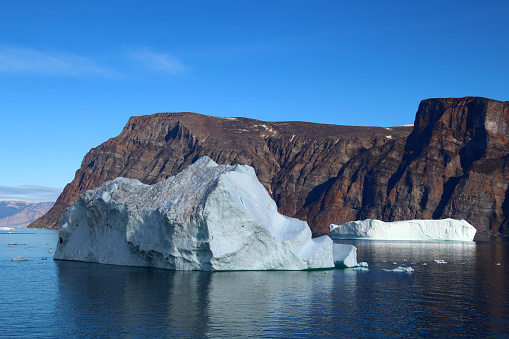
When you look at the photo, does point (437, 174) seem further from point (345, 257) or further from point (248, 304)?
point (248, 304)

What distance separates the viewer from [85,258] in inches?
1924

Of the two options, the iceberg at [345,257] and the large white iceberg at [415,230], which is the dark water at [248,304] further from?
the large white iceberg at [415,230]

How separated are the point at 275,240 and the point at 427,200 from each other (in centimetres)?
14449

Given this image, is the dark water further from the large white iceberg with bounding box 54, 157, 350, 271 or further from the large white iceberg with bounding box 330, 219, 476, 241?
the large white iceberg with bounding box 330, 219, 476, 241

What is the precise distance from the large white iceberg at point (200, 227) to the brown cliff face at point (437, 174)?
440 ft

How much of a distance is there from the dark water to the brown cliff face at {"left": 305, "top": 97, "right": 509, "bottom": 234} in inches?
5095

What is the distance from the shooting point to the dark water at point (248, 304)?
76.4ft

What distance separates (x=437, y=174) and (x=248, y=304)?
6231 inches

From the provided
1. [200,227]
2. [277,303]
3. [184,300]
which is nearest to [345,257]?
[200,227]

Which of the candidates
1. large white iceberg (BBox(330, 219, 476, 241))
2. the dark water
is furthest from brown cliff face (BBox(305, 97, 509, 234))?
the dark water

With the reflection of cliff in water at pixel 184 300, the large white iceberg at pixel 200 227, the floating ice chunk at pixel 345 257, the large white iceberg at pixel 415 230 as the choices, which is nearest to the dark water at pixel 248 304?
the reflection of cliff in water at pixel 184 300

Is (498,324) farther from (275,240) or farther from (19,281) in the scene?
(19,281)

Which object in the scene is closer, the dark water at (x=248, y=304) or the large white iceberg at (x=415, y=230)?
the dark water at (x=248, y=304)

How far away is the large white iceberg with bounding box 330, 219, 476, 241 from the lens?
4107 inches
